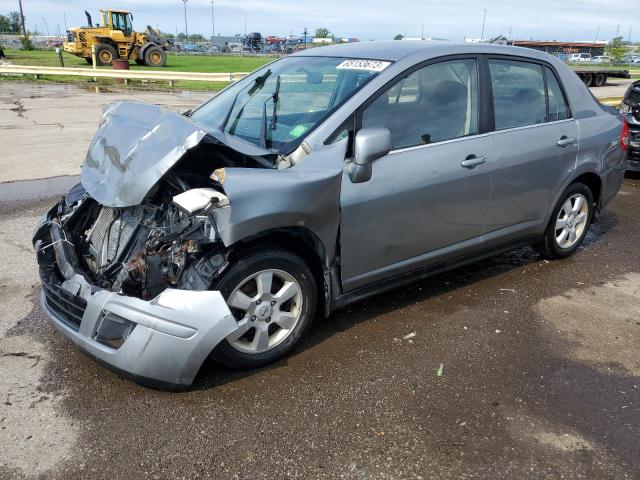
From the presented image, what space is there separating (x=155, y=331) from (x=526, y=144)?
3.07 metres

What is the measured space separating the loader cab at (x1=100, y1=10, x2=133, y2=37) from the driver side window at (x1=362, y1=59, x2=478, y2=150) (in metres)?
31.6

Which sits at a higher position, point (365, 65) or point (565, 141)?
point (365, 65)

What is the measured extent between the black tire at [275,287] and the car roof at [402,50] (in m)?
1.55

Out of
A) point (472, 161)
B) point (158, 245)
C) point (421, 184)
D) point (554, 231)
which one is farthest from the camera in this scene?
point (554, 231)

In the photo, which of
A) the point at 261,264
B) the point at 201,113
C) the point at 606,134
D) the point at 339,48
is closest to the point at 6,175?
the point at 201,113

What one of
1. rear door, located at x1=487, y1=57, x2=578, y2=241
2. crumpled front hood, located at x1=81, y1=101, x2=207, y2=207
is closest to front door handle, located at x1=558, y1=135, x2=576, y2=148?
rear door, located at x1=487, y1=57, x2=578, y2=241

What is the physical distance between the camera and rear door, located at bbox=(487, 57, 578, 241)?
414 cm

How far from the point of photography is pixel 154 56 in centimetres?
3284

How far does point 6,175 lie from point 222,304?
6448mm

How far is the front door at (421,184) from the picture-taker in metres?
3.42

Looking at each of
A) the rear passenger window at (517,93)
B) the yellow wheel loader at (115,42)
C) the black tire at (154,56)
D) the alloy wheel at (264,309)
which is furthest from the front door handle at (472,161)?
the black tire at (154,56)

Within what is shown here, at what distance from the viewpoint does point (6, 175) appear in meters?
7.82

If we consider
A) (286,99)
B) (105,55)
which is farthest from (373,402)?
(105,55)

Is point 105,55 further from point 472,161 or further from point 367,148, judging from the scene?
point 367,148
